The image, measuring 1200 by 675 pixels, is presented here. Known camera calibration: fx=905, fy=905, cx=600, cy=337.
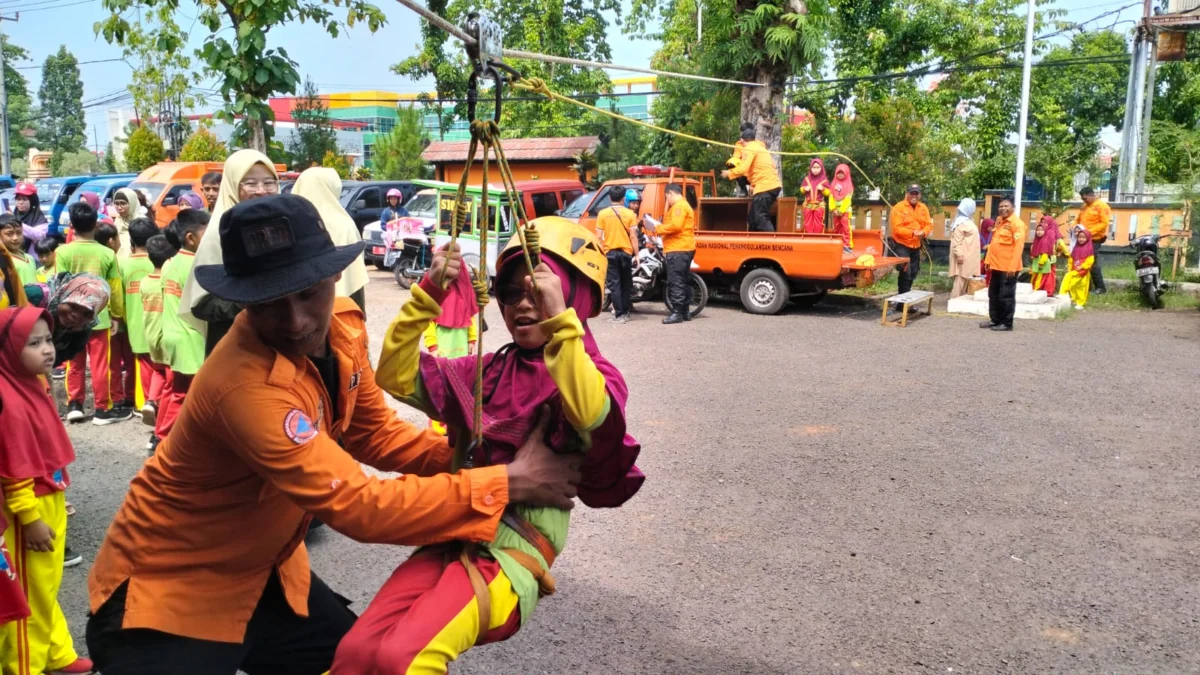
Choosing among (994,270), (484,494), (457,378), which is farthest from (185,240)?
(994,270)

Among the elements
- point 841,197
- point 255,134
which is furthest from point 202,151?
point 255,134

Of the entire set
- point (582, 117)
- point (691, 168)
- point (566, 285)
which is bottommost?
point (566, 285)

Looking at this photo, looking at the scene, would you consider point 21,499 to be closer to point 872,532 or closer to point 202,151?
point 872,532

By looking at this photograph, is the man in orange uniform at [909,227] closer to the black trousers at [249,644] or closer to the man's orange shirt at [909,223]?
the man's orange shirt at [909,223]

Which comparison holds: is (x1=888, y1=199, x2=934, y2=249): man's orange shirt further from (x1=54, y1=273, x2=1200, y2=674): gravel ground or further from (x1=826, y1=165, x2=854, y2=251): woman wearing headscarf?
(x1=54, y1=273, x2=1200, y2=674): gravel ground

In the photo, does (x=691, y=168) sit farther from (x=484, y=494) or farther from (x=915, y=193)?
(x=484, y=494)

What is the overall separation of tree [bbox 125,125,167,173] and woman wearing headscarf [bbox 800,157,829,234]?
2810cm

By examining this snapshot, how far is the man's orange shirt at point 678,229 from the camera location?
1218 cm

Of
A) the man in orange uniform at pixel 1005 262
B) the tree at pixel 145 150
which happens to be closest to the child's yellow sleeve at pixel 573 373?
the man in orange uniform at pixel 1005 262

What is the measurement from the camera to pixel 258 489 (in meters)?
2.16

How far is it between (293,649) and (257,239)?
1.15 metres

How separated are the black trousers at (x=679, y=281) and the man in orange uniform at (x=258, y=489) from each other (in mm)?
10259

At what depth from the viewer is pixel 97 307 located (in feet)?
12.3

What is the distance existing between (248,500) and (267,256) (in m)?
0.61
